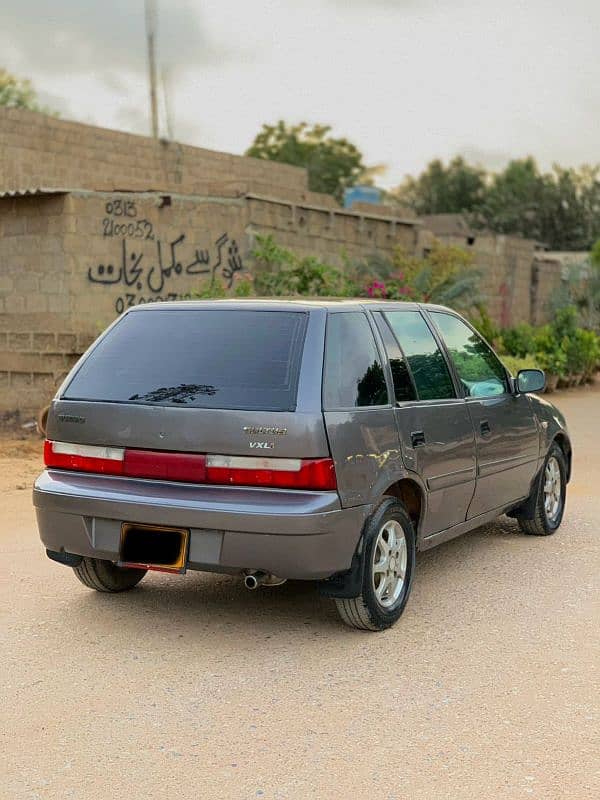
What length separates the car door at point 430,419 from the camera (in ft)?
18.2

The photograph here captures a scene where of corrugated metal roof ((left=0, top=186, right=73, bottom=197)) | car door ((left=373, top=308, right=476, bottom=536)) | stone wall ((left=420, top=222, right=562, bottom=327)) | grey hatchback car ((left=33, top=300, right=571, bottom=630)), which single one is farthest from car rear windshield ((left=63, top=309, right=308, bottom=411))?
stone wall ((left=420, top=222, right=562, bottom=327))

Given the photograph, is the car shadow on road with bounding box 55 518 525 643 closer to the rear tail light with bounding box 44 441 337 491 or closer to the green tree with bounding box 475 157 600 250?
the rear tail light with bounding box 44 441 337 491

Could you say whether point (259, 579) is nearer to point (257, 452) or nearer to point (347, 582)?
point (347, 582)

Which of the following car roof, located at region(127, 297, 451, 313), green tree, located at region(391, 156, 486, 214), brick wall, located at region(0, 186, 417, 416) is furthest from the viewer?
green tree, located at region(391, 156, 486, 214)

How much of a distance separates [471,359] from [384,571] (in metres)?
1.91

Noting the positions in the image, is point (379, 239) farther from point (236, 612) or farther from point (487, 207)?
point (487, 207)

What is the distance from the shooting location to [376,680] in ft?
14.9

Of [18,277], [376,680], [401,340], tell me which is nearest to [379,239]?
[18,277]

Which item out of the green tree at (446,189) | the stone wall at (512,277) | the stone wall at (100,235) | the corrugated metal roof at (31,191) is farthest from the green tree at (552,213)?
the corrugated metal roof at (31,191)

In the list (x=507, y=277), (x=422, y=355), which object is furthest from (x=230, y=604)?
(x=507, y=277)

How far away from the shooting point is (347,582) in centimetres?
494

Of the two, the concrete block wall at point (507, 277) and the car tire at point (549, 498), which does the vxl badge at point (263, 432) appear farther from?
the concrete block wall at point (507, 277)

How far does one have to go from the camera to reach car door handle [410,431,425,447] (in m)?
5.49

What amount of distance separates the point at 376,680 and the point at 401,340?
77.9 inches
